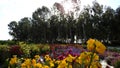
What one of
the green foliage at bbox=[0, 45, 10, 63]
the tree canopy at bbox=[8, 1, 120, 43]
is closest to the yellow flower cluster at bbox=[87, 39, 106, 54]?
the green foliage at bbox=[0, 45, 10, 63]

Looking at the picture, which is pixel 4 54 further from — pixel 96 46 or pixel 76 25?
pixel 76 25

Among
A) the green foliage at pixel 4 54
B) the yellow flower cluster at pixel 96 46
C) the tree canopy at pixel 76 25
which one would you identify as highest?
the tree canopy at pixel 76 25

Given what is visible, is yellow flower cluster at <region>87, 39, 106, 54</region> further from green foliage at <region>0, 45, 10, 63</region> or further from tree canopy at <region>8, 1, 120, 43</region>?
tree canopy at <region>8, 1, 120, 43</region>

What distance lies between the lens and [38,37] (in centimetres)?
6719

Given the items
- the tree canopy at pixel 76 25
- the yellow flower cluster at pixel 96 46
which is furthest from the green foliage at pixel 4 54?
the tree canopy at pixel 76 25

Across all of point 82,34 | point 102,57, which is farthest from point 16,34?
point 102,57

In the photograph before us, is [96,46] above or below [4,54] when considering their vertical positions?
above

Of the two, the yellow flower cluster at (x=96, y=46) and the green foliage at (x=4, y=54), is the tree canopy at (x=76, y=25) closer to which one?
the green foliage at (x=4, y=54)

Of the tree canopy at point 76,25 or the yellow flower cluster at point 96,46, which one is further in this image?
the tree canopy at point 76,25

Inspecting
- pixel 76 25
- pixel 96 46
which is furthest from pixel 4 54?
pixel 76 25

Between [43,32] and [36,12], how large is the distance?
6.21 metres

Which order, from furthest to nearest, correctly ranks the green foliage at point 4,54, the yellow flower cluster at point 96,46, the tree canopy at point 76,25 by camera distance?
the tree canopy at point 76,25, the green foliage at point 4,54, the yellow flower cluster at point 96,46

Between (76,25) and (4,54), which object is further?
(76,25)

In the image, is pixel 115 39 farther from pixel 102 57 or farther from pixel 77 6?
pixel 102 57
